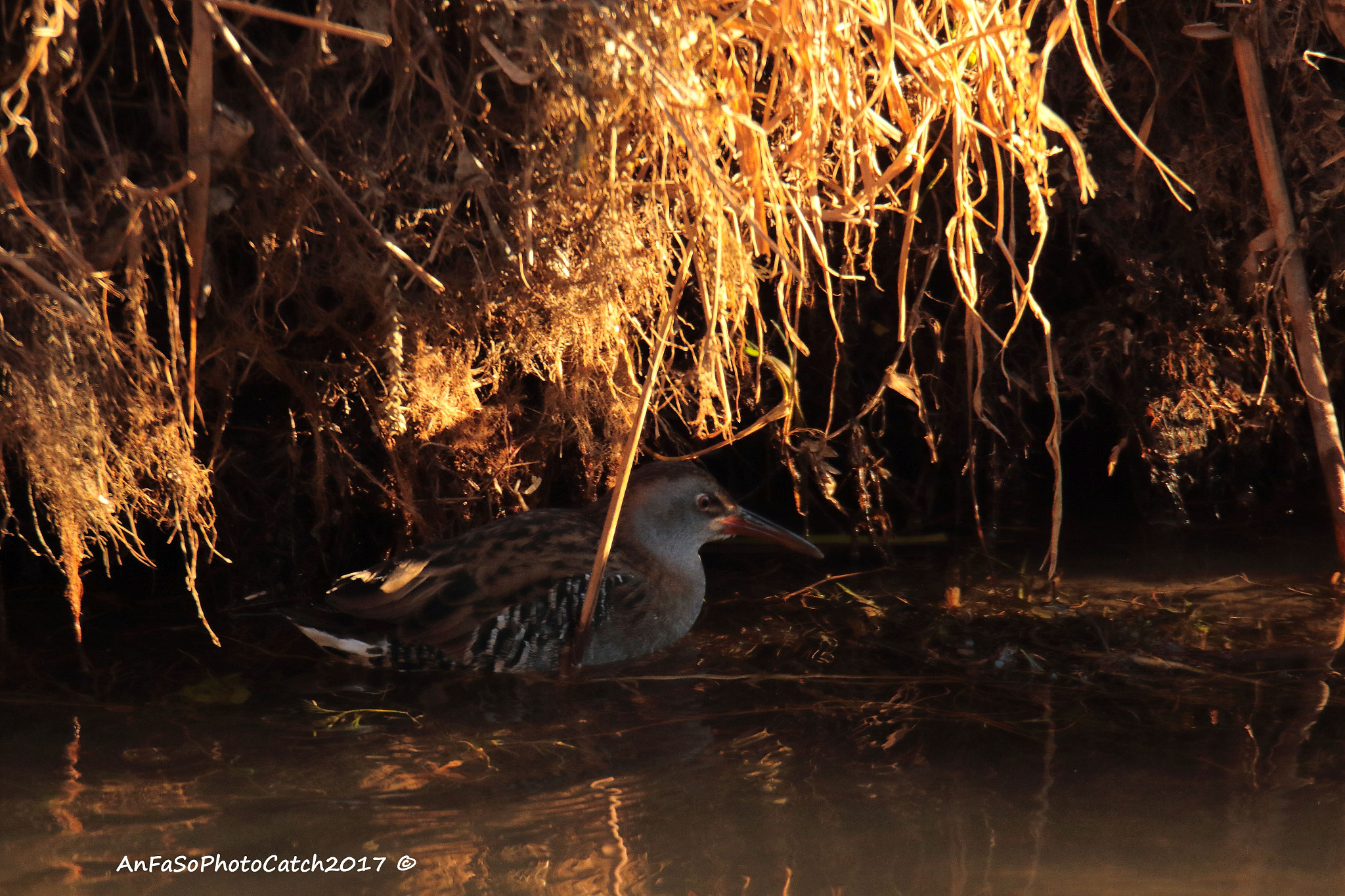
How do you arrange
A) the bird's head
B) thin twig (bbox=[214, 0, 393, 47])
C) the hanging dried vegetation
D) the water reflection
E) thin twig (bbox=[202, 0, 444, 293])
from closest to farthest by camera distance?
the water reflection < thin twig (bbox=[214, 0, 393, 47]) < thin twig (bbox=[202, 0, 444, 293]) < the hanging dried vegetation < the bird's head

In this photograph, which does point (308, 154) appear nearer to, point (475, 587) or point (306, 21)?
point (306, 21)

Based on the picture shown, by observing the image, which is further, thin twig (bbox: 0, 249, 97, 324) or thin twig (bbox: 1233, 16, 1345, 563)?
thin twig (bbox: 1233, 16, 1345, 563)

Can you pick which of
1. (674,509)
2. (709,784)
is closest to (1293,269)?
(674,509)

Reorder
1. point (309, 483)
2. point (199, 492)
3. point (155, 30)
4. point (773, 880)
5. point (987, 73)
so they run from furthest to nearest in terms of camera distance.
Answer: point (309, 483)
point (199, 492)
point (987, 73)
point (155, 30)
point (773, 880)

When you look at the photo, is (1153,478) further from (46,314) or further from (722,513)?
(46,314)

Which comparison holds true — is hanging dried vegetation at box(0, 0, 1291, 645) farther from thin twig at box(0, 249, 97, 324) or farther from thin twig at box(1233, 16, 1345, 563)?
thin twig at box(1233, 16, 1345, 563)

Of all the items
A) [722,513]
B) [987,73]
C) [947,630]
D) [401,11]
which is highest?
[401,11]

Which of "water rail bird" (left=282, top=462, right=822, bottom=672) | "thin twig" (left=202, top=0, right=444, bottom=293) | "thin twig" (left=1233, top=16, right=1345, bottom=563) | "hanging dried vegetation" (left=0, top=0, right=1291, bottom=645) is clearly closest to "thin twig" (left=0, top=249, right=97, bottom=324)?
"hanging dried vegetation" (left=0, top=0, right=1291, bottom=645)

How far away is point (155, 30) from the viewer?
2.57 metres

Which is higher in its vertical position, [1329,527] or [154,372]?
[154,372]

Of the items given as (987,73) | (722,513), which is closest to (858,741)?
(722,513)

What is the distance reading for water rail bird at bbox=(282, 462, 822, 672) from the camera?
11.5ft

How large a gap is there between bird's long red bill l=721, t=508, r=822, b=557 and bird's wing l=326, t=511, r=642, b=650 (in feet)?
1.90

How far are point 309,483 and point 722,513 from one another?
1.32 m
